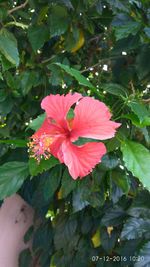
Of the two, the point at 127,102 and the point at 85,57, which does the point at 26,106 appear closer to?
the point at 85,57

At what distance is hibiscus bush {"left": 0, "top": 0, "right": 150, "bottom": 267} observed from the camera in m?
0.56

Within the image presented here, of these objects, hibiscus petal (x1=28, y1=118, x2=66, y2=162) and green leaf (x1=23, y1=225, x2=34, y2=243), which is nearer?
hibiscus petal (x1=28, y1=118, x2=66, y2=162)

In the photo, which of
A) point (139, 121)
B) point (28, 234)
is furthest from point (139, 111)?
point (28, 234)

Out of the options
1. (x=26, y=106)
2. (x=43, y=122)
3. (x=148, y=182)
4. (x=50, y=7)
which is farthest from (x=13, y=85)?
(x=148, y=182)

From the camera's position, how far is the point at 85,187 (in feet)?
2.64

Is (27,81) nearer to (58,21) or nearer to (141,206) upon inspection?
(58,21)

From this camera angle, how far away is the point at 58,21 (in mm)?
931

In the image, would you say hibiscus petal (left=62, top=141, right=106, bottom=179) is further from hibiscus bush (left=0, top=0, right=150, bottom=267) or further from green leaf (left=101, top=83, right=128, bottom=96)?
green leaf (left=101, top=83, right=128, bottom=96)

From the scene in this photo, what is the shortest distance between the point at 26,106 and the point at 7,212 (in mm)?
491

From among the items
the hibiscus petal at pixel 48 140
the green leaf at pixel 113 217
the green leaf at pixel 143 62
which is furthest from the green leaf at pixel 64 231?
the hibiscus petal at pixel 48 140

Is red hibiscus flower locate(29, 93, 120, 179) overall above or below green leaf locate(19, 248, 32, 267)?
above

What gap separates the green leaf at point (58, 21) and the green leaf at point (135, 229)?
0.51 meters

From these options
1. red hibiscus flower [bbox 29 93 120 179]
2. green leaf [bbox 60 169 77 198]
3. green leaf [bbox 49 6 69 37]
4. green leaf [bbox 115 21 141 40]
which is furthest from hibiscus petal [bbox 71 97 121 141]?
green leaf [bbox 49 6 69 37]

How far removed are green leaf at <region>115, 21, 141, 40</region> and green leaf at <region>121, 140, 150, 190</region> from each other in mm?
308
